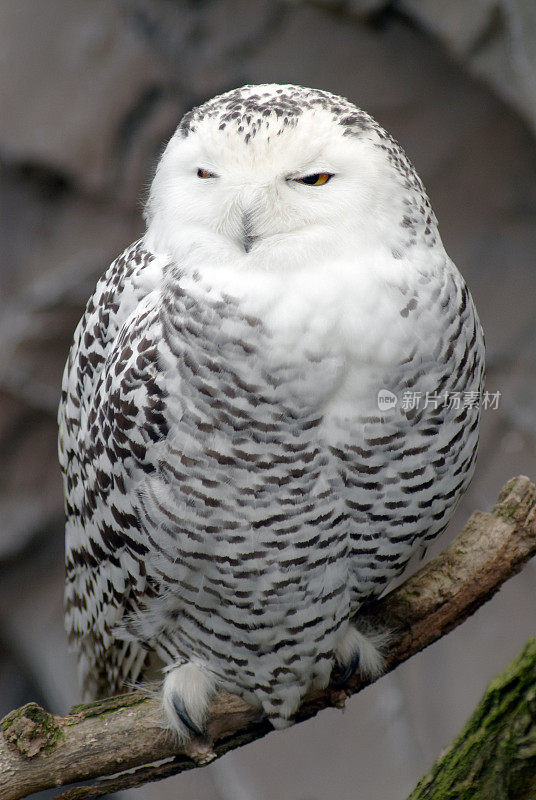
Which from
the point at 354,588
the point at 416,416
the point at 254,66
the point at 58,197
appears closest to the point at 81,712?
the point at 354,588

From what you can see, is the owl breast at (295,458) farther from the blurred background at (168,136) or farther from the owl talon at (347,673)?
the blurred background at (168,136)

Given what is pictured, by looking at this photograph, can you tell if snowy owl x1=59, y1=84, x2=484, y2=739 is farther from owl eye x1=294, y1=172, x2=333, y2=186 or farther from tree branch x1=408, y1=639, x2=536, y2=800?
tree branch x1=408, y1=639, x2=536, y2=800

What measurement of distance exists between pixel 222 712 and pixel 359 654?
262 millimetres

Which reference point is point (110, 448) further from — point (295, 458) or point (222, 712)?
point (222, 712)

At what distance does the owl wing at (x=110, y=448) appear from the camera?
4.12 ft

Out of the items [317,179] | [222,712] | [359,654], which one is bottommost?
[222,712]

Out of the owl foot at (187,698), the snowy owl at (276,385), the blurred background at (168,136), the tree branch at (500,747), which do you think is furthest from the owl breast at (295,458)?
the blurred background at (168,136)

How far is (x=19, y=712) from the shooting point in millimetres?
1288

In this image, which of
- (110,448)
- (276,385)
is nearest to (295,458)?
(276,385)

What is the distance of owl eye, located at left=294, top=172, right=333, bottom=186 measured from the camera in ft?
3.71

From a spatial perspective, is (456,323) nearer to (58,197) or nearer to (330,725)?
(58,197)

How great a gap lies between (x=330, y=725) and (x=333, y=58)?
2212mm

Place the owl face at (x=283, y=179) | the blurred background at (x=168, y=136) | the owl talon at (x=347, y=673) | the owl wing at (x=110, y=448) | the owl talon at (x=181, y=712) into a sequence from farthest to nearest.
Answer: the blurred background at (x=168, y=136) < the owl talon at (x=347, y=673) < the owl talon at (x=181, y=712) < the owl wing at (x=110, y=448) < the owl face at (x=283, y=179)

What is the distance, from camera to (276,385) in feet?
3.80
